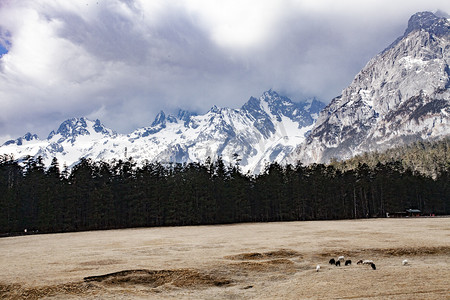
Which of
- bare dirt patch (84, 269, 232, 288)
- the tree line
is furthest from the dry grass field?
the tree line

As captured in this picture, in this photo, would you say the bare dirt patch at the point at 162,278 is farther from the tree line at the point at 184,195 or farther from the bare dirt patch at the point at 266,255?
the tree line at the point at 184,195

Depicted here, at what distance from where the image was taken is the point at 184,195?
94.1 metres

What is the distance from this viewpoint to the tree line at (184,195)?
84938 mm

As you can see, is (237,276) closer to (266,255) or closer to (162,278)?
(162,278)

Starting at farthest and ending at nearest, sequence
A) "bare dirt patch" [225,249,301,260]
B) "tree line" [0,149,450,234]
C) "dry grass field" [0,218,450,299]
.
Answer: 1. "tree line" [0,149,450,234]
2. "bare dirt patch" [225,249,301,260]
3. "dry grass field" [0,218,450,299]

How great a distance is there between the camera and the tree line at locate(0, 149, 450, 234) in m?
84.9

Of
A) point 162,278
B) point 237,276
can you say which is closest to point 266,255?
point 237,276

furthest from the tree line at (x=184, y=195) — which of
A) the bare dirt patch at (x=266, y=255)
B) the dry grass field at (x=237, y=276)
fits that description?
the bare dirt patch at (x=266, y=255)

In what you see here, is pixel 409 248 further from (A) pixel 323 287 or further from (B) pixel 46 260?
(B) pixel 46 260

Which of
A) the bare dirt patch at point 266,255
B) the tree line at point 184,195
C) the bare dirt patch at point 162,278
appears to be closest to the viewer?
the bare dirt patch at point 162,278

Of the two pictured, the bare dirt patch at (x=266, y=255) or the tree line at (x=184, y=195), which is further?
the tree line at (x=184, y=195)

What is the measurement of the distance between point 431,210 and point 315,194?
50151mm

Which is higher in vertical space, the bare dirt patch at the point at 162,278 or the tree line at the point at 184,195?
the tree line at the point at 184,195

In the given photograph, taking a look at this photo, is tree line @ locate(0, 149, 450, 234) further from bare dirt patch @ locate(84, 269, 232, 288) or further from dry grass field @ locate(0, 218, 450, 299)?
bare dirt patch @ locate(84, 269, 232, 288)
